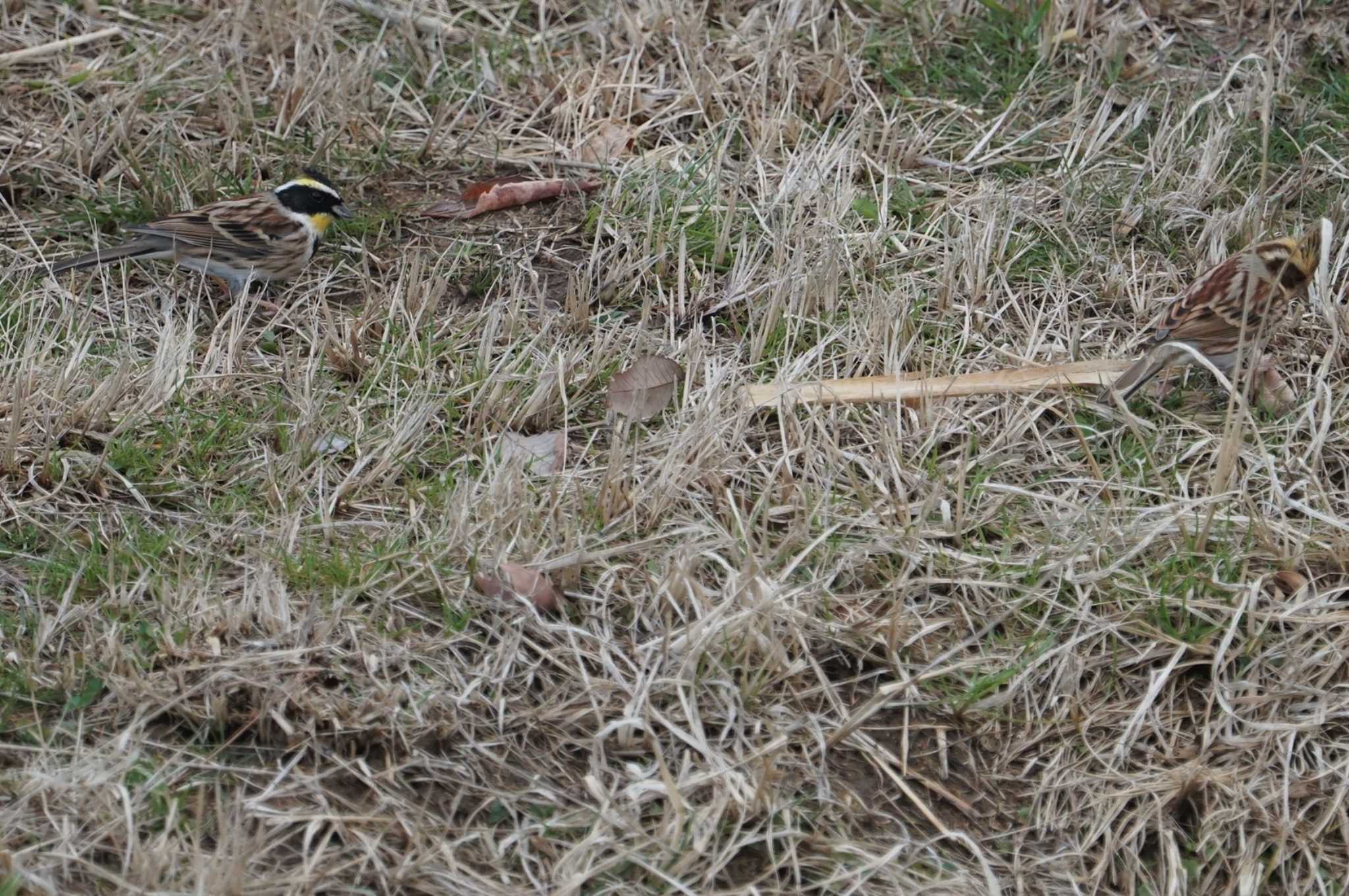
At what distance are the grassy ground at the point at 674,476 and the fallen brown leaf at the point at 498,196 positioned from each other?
7cm

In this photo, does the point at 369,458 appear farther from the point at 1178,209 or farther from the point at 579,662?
the point at 1178,209

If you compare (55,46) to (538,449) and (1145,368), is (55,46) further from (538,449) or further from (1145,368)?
(1145,368)

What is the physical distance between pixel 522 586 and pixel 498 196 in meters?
2.13

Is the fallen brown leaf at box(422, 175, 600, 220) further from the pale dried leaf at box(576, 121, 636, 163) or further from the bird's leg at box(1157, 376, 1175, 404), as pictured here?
the bird's leg at box(1157, 376, 1175, 404)

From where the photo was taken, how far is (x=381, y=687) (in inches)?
139

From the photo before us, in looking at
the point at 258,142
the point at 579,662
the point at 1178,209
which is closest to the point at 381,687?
the point at 579,662

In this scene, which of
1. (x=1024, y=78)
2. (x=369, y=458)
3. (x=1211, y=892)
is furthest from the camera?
(x=1024, y=78)

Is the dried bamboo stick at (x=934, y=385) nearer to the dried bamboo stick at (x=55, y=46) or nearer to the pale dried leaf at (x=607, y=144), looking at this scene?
the pale dried leaf at (x=607, y=144)

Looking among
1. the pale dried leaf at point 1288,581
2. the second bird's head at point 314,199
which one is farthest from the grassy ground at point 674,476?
the second bird's head at point 314,199

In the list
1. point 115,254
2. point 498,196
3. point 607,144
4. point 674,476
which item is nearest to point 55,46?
point 115,254

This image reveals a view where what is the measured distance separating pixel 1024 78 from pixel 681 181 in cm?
156

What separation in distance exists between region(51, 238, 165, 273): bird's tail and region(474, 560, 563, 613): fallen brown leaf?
193 cm

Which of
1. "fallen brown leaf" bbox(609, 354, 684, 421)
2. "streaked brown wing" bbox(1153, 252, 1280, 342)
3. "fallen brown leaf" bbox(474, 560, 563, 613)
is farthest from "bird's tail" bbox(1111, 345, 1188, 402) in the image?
"fallen brown leaf" bbox(474, 560, 563, 613)

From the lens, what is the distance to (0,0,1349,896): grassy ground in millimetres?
3404
